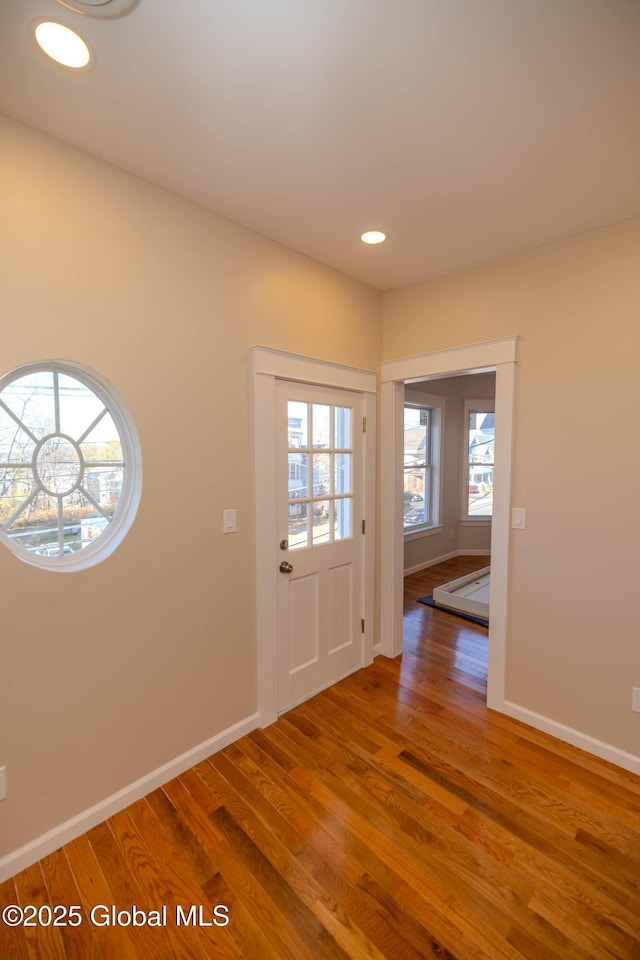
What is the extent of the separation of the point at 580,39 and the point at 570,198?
83cm

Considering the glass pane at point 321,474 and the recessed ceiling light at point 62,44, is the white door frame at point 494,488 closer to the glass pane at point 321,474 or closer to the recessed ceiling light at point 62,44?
the glass pane at point 321,474

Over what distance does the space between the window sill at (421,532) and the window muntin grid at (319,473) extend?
267 cm

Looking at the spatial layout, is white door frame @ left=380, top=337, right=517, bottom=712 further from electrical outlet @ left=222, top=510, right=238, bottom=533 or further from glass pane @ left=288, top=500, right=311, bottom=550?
electrical outlet @ left=222, top=510, right=238, bottom=533

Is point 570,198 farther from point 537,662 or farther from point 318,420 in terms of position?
point 537,662

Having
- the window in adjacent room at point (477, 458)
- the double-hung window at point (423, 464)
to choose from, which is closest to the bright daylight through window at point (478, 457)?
the window in adjacent room at point (477, 458)

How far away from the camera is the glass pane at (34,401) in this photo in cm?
164

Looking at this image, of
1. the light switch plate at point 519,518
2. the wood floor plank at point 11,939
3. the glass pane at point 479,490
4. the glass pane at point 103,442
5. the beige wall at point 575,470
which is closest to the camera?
the wood floor plank at point 11,939

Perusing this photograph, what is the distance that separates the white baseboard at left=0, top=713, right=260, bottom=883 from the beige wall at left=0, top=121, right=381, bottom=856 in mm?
37

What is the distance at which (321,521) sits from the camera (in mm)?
A: 2689

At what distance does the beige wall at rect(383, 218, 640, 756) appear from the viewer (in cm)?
208

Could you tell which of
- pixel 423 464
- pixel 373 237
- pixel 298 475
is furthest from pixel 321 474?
pixel 423 464

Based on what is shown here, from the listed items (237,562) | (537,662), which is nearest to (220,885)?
(237,562)

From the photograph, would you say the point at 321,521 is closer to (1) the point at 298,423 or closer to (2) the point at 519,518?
(1) the point at 298,423

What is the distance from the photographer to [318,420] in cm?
262
